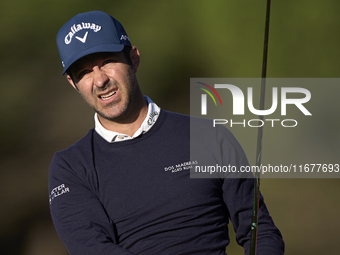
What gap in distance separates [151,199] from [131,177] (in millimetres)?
90

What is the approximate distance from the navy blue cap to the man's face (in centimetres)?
3

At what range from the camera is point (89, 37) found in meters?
1.68

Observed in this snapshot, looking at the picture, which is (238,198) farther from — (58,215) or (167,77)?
(167,77)

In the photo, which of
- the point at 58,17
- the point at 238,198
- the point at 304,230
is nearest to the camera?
the point at 238,198

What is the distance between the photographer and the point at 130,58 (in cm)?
178

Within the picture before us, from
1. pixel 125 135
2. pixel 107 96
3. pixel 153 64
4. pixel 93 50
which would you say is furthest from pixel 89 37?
pixel 153 64

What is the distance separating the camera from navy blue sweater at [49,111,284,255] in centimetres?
156

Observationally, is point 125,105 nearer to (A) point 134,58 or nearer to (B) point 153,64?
(A) point 134,58

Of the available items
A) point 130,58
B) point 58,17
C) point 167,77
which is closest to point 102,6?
point 58,17

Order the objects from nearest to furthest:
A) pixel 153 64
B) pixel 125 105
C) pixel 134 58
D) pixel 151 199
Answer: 1. pixel 151 199
2. pixel 125 105
3. pixel 134 58
4. pixel 153 64

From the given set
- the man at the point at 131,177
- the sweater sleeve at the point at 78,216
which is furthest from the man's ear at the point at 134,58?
the sweater sleeve at the point at 78,216

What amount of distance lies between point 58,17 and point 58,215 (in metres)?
1.88

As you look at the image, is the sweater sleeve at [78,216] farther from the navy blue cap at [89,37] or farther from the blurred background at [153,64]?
the blurred background at [153,64]

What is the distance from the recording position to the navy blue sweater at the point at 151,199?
1.56 metres
